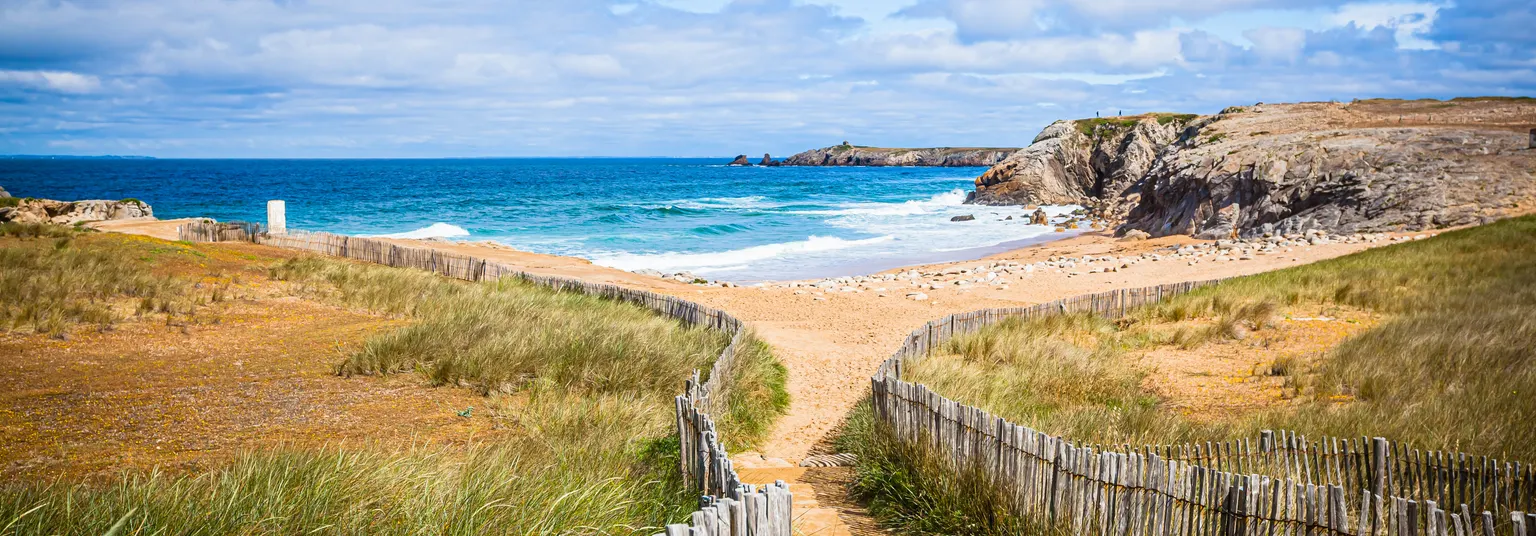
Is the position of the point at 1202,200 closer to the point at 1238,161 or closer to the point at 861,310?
the point at 1238,161

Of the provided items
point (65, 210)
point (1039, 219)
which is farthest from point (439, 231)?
point (1039, 219)

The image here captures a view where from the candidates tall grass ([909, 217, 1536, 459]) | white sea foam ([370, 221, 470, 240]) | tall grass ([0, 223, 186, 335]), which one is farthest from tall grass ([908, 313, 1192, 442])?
white sea foam ([370, 221, 470, 240])

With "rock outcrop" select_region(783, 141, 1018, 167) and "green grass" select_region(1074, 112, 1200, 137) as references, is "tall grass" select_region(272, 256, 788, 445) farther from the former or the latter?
"rock outcrop" select_region(783, 141, 1018, 167)

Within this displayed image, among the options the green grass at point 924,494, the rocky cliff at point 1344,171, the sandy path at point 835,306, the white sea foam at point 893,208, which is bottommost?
the sandy path at point 835,306

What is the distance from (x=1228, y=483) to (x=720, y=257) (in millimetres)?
28623

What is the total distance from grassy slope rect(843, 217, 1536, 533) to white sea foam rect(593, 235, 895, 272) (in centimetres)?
1847

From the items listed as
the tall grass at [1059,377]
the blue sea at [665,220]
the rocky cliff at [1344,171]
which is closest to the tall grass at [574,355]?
the tall grass at [1059,377]

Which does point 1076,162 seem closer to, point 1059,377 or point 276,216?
point 276,216

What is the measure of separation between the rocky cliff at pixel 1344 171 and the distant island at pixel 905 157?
120 metres

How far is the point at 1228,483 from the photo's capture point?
4340mm

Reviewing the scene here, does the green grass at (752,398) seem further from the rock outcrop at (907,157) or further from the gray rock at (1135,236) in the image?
the rock outcrop at (907,157)

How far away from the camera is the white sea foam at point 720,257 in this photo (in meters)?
30.5

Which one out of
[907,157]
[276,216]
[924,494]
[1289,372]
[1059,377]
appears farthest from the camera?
[907,157]

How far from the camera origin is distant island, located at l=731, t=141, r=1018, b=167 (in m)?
167
